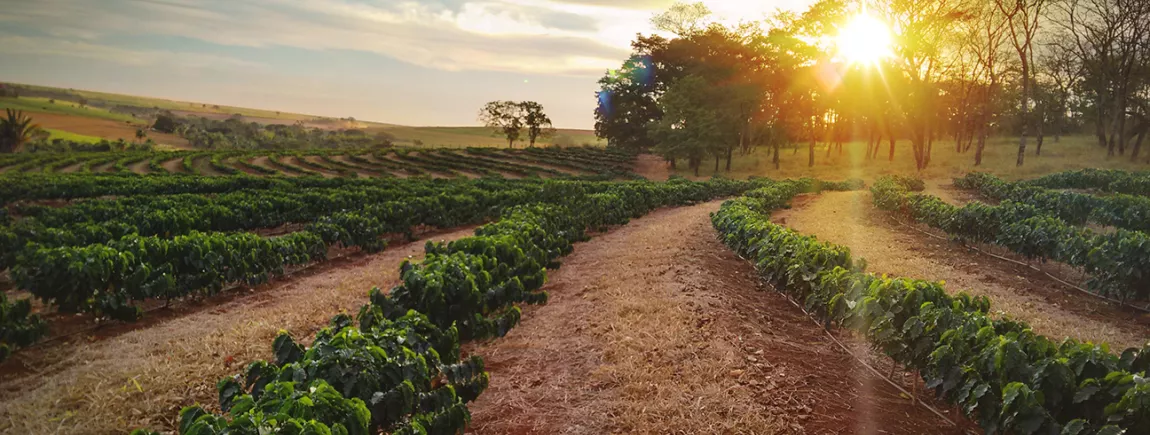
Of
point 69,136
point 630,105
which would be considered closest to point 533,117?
point 630,105

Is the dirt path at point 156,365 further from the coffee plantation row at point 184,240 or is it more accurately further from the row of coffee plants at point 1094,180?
the row of coffee plants at point 1094,180

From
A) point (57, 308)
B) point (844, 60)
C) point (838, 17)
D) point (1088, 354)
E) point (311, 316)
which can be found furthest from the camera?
point (844, 60)

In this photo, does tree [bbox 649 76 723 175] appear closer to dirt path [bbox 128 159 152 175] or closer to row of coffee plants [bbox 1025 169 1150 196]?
row of coffee plants [bbox 1025 169 1150 196]

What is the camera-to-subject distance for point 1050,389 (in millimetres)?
5434

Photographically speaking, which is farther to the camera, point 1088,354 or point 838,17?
point 838,17

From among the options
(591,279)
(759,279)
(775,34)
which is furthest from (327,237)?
(775,34)

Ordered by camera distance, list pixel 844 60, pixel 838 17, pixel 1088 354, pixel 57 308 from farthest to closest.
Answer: pixel 844 60 < pixel 838 17 < pixel 57 308 < pixel 1088 354

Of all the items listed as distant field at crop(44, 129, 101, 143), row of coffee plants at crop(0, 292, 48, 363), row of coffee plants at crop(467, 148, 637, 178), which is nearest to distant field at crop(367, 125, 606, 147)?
row of coffee plants at crop(467, 148, 637, 178)

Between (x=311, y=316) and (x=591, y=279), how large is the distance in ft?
19.6

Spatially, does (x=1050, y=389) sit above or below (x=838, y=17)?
below

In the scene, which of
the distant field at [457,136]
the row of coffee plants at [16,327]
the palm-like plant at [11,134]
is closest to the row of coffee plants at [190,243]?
the row of coffee plants at [16,327]

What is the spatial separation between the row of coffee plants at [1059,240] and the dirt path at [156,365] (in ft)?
51.2

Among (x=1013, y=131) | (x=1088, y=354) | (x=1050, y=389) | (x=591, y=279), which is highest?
(x=1013, y=131)

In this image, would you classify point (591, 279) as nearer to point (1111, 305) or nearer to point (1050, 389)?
point (1050, 389)
